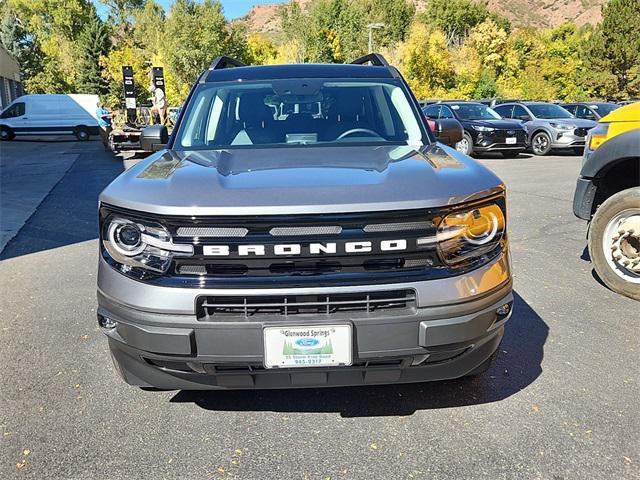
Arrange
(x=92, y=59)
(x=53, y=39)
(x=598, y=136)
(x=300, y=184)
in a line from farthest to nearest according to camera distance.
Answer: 1. (x=53, y=39)
2. (x=92, y=59)
3. (x=598, y=136)
4. (x=300, y=184)

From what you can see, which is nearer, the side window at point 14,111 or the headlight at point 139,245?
the headlight at point 139,245

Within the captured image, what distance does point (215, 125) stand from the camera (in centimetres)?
379

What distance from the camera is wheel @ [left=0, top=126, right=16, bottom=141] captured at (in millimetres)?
26141

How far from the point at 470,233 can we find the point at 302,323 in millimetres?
846

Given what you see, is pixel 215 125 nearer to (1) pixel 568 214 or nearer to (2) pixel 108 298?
(2) pixel 108 298

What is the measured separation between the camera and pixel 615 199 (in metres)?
4.62

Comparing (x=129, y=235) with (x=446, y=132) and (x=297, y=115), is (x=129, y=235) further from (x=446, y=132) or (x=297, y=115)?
(x=446, y=132)

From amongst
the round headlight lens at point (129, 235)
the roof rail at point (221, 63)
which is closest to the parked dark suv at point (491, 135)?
the roof rail at point (221, 63)

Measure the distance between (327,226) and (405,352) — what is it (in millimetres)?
626

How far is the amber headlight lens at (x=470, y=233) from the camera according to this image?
7.85 feet

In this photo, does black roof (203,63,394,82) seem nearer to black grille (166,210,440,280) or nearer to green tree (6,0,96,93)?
black grille (166,210,440,280)

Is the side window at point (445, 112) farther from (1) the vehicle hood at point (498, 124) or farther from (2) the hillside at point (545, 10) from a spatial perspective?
(2) the hillside at point (545, 10)

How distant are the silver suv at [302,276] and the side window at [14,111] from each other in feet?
91.5

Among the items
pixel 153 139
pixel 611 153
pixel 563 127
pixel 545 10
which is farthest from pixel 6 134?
pixel 545 10
